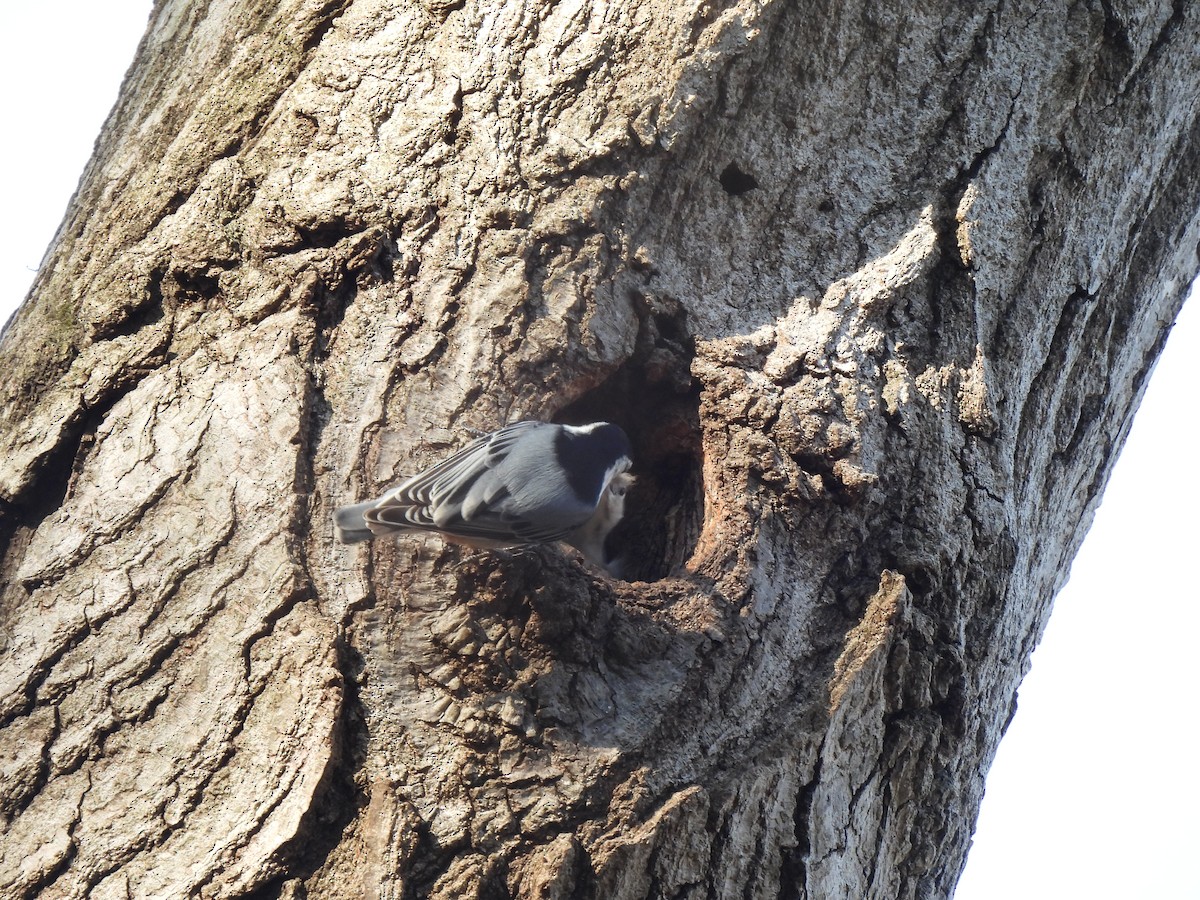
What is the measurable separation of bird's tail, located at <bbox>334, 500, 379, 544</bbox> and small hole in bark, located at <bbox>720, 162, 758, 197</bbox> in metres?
1.03

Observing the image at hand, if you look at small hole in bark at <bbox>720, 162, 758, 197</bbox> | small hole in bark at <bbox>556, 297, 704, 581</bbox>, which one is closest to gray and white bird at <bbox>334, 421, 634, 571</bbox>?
small hole in bark at <bbox>556, 297, 704, 581</bbox>

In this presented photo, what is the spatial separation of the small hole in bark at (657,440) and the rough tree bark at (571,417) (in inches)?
0.6

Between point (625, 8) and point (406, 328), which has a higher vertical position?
point (625, 8)

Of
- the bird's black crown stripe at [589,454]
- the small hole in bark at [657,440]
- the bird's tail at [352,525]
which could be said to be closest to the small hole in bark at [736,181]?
the small hole in bark at [657,440]

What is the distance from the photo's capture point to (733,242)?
7.45ft

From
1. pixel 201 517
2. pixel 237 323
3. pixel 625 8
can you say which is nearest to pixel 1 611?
pixel 201 517

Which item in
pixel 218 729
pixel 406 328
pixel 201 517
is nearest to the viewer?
pixel 218 729

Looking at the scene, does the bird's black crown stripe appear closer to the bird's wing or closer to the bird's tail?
the bird's wing

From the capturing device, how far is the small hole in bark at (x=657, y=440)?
7.47ft

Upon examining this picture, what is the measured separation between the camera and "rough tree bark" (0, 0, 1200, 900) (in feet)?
5.71

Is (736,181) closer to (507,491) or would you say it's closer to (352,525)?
(507,491)

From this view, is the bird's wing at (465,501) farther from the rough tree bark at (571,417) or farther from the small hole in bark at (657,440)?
the small hole in bark at (657,440)

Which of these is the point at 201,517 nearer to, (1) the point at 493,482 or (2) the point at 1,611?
(2) the point at 1,611

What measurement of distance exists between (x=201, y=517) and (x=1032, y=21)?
1.99 meters
